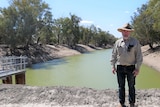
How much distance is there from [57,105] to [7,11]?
95.7 feet

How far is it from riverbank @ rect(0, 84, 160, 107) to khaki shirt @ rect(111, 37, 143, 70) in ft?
4.36

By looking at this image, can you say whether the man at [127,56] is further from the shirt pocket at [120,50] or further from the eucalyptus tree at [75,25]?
the eucalyptus tree at [75,25]

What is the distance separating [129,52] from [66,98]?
2320mm

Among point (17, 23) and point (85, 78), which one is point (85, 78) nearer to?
point (85, 78)

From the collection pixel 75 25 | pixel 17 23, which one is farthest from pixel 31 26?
pixel 75 25

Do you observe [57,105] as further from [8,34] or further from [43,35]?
[43,35]

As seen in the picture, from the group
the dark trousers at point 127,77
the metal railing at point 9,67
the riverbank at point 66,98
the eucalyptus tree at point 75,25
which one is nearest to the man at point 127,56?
the dark trousers at point 127,77

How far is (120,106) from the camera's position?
18.4 feet

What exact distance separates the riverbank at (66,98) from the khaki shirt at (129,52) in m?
1.33

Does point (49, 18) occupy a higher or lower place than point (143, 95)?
higher

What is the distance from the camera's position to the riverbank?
20.6 ft

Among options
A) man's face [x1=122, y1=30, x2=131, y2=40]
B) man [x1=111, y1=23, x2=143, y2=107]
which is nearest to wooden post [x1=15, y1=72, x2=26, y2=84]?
man [x1=111, y1=23, x2=143, y2=107]

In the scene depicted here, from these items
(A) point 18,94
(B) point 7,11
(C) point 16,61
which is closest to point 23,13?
(B) point 7,11

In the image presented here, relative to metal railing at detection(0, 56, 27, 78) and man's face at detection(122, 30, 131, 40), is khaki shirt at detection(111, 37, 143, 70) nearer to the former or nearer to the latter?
man's face at detection(122, 30, 131, 40)
